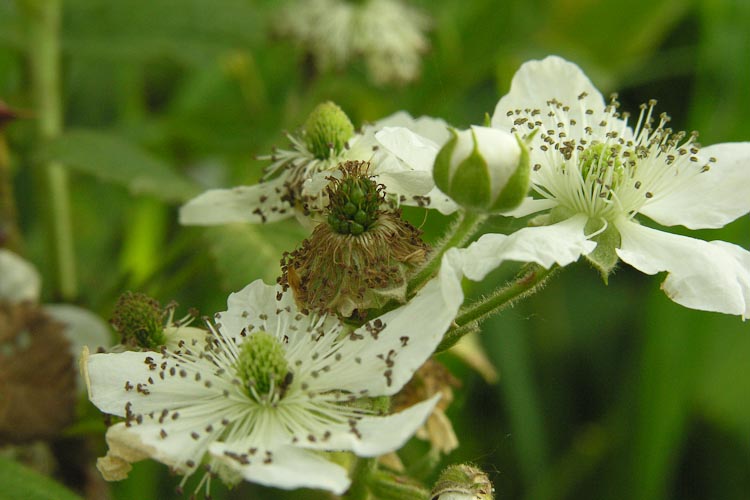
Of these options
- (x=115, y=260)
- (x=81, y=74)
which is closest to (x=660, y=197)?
(x=115, y=260)

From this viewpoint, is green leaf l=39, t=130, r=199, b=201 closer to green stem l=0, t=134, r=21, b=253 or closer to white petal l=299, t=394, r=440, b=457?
green stem l=0, t=134, r=21, b=253

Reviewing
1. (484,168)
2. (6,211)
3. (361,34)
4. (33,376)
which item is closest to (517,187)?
(484,168)

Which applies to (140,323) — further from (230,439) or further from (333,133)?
(333,133)

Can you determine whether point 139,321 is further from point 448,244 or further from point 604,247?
point 604,247

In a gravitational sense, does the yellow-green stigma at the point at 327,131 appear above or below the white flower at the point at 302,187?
above

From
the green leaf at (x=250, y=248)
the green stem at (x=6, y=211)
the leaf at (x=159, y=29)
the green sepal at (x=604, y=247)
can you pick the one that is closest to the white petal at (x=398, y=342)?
the green sepal at (x=604, y=247)

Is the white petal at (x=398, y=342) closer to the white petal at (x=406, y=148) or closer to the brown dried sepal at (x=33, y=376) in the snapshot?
the white petal at (x=406, y=148)
